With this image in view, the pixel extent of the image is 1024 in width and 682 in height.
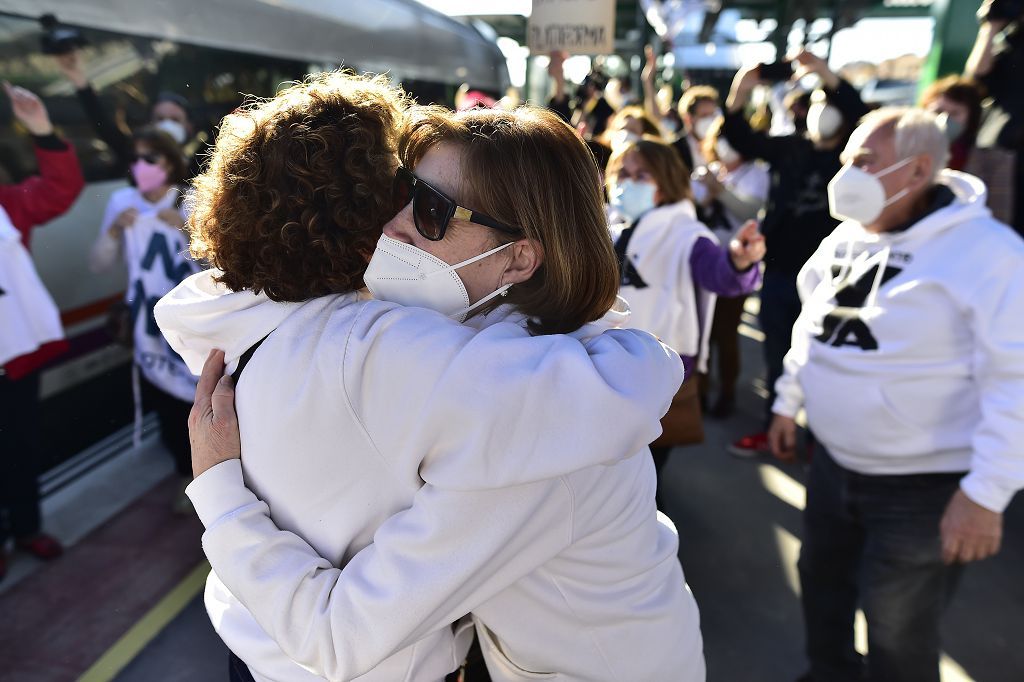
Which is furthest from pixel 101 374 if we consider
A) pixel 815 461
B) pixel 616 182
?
pixel 815 461

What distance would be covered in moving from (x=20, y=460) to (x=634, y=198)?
2.83 metres

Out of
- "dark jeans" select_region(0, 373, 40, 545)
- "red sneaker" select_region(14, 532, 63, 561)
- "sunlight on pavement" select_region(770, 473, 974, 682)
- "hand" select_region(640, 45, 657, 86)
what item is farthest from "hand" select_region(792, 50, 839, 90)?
"red sneaker" select_region(14, 532, 63, 561)

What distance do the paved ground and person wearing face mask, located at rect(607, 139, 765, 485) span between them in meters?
0.59

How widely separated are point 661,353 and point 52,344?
2.74m

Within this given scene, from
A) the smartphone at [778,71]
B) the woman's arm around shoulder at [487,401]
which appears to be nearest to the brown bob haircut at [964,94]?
the smartphone at [778,71]

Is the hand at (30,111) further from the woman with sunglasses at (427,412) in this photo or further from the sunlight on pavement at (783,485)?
the sunlight on pavement at (783,485)

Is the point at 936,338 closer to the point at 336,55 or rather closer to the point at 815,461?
the point at 815,461

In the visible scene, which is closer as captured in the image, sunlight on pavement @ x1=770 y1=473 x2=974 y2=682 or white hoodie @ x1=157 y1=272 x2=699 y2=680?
white hoodie @ x1=157 y1=272 x2=699 y2=680

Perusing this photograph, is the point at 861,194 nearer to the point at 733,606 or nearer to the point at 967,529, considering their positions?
the point at 967,529

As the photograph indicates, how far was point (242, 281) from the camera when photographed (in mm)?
1017

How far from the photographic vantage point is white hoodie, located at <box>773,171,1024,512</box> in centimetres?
162

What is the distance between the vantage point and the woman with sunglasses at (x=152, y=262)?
3047 millimetres

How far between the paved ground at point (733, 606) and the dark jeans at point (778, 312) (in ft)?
2.19

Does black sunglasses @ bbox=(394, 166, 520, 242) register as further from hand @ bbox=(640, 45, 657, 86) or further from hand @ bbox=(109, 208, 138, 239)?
hand @ bbox=(640, 45, 657, 86)
